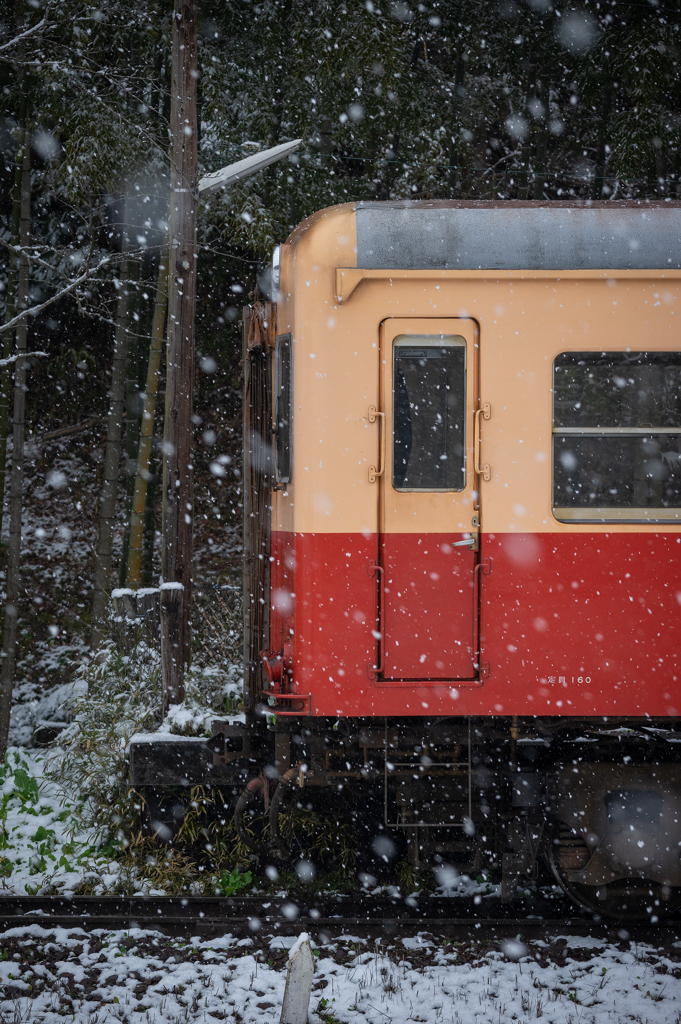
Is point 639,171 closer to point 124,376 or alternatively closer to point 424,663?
point 124,376

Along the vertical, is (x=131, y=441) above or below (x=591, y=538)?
above

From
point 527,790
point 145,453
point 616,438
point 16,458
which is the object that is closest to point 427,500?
point 616,438

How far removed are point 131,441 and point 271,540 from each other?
5327mm

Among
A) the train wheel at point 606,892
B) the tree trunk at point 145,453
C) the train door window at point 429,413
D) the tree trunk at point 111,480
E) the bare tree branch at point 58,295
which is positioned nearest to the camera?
the train door window at point 429,413

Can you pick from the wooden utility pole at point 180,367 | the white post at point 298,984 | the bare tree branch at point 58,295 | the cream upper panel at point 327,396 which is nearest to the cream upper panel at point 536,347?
the cream upper panel at point 327,396

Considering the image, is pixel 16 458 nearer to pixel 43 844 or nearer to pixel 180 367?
pixel 180 367

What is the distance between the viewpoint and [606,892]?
4.96 m

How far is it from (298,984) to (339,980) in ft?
2.26

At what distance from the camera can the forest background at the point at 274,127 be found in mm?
8250

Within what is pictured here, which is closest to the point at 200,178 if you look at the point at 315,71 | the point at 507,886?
the point at 315,71

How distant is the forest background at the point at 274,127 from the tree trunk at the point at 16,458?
0.28m

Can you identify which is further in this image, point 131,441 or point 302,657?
point 131,441

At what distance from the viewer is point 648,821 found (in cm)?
490

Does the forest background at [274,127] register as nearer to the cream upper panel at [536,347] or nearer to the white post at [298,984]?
the cream upper panel at [536,347]
